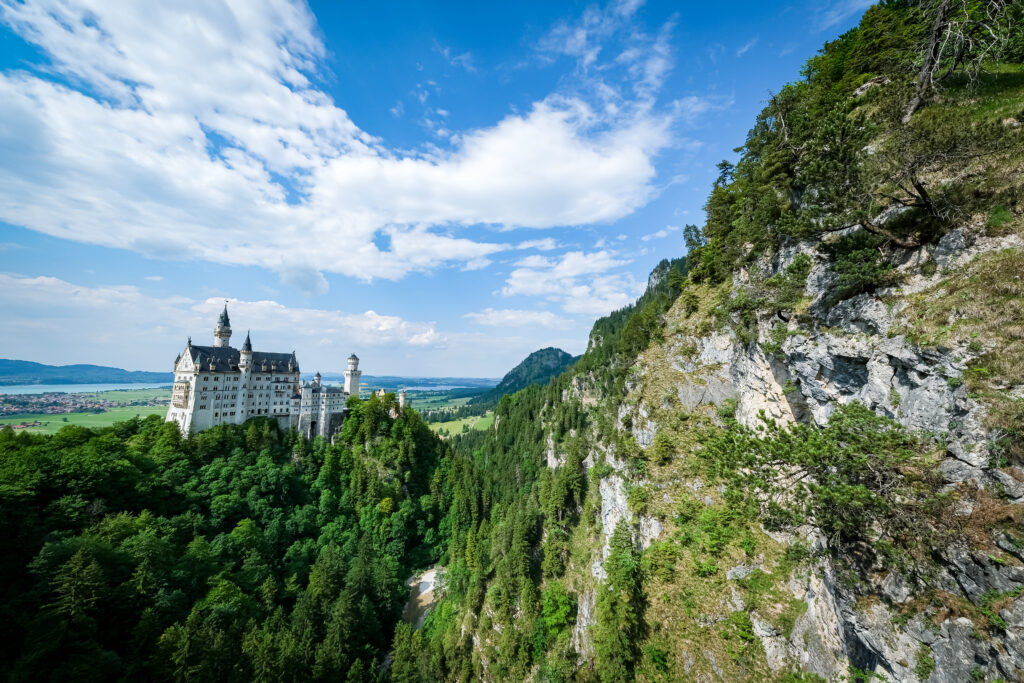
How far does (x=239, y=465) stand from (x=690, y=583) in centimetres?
6279

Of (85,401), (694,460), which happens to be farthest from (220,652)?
(85,401)

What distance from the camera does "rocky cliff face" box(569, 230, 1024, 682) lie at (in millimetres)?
10555

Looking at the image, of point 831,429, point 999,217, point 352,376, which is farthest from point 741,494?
point 352,376

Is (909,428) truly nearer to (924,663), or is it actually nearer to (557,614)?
(924,663)

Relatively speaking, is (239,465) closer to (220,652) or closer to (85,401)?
(220,652)

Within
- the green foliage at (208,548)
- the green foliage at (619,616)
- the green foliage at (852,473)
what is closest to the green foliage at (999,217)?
the green foliage at (852,473)

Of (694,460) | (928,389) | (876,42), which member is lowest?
(694,460)

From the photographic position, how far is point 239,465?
54.3m

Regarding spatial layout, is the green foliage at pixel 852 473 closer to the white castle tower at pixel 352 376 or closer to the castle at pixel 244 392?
the castle at pixel 244 392

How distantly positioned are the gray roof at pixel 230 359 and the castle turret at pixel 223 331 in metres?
2.87

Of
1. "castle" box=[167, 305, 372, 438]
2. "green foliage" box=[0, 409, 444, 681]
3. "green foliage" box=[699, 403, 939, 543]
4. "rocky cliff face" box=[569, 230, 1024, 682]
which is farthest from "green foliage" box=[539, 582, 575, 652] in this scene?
"castle" box=[167, 305, 372, 438]

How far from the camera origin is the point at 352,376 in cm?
8300

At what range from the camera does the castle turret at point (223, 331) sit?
65.2 metres

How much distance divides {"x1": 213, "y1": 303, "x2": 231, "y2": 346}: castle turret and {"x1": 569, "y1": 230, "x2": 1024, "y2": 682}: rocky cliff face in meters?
74.6
